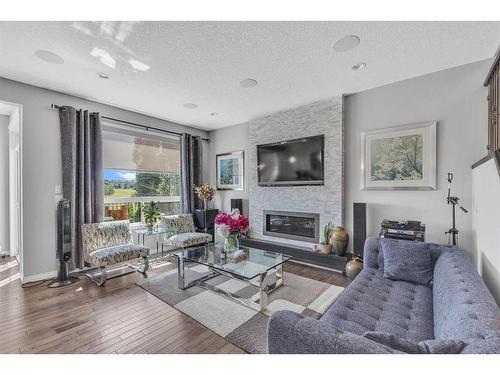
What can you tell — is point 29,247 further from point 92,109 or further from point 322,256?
point 322,256

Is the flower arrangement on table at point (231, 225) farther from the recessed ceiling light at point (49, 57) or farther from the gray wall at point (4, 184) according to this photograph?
the gray wall at point (4, 184)

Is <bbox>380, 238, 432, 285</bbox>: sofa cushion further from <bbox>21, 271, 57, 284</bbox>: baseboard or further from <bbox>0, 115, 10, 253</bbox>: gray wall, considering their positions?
<bbox>0, 115, 10, 253</bbox>: gray wall

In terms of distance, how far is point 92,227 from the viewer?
11.0 ft

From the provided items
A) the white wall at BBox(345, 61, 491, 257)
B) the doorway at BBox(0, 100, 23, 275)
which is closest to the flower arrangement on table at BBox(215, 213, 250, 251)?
the white wall at BBox(345, 61, 491, 257)

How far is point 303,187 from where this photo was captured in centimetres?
401

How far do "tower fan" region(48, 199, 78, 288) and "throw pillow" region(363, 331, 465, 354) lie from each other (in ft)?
11.8

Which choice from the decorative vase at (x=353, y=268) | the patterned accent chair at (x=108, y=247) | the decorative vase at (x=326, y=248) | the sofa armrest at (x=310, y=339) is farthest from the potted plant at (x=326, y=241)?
the sofa armrest at (x=310, y=339)

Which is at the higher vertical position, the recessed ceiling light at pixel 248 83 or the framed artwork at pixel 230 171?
the recessed ceiling light at pixel 248 83

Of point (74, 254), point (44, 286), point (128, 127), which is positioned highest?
point (128, 127)

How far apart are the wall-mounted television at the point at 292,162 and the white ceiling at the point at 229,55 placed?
0.82 metres

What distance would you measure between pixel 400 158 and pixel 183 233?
3730 mm

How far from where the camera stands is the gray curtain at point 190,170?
4.89 m
